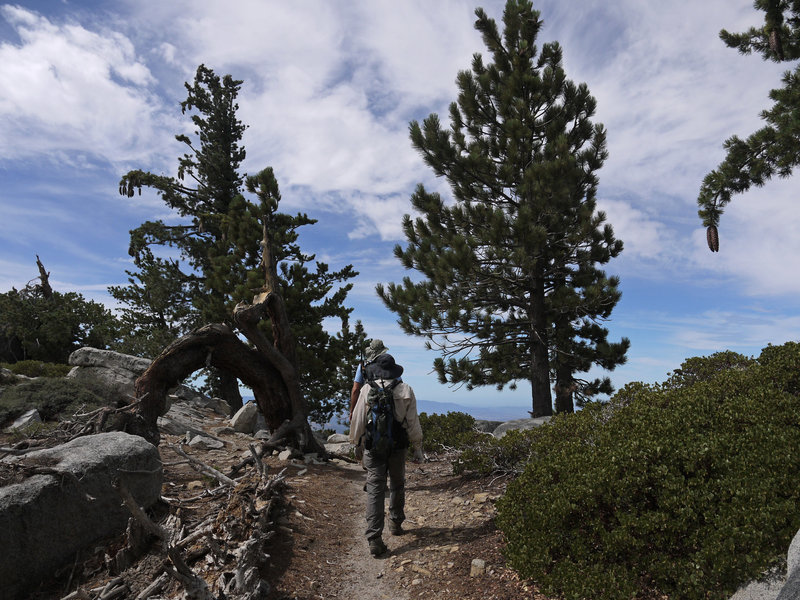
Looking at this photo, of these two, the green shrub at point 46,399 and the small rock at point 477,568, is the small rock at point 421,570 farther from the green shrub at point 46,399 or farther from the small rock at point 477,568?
the green shrub at point 46,399

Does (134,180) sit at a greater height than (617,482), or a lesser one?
greater

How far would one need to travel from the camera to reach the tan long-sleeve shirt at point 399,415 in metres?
6.23

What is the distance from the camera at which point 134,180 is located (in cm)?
2047

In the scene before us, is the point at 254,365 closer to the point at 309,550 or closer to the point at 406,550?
the point at 309,550

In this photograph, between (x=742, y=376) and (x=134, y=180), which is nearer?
(x=742, y=376)

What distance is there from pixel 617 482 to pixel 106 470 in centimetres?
600

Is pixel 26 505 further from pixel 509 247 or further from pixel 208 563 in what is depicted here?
pixel 509 247

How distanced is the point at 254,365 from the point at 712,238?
1043 centimetres

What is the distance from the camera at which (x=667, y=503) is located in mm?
4473

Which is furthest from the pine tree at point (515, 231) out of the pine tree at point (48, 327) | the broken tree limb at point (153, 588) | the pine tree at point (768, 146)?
the pine tree at point (48, 327)

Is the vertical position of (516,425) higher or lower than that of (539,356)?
lower

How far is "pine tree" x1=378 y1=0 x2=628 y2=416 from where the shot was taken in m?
14.6

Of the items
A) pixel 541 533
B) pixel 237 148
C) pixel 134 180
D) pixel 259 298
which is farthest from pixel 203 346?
pixel 237 148

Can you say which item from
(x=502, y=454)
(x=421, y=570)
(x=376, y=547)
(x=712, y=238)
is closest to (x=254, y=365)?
(x=502, y=454)
